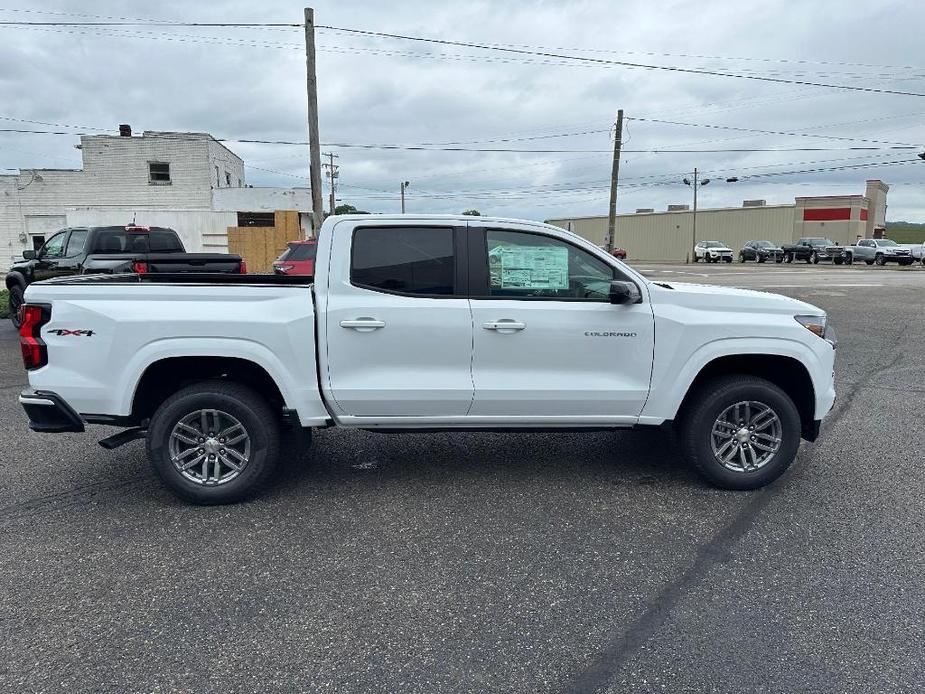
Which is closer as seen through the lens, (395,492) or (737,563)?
(737,563)

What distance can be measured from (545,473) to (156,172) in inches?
1146

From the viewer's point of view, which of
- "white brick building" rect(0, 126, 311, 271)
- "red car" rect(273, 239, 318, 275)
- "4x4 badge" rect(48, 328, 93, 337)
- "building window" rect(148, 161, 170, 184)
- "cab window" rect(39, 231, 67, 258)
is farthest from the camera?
"building window" rect(148, 161, 170, 184)

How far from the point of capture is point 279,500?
174 inches

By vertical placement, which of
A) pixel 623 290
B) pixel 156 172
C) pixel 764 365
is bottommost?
pixel 764 365

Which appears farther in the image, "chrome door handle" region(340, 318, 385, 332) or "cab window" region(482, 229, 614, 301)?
"cab window" region(482, 229, 614, 301)

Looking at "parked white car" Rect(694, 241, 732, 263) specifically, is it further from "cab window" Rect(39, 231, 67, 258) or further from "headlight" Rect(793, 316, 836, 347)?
"headlight" Rect(793, 316, 836, 347)

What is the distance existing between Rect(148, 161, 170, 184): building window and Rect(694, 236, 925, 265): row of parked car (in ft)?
128

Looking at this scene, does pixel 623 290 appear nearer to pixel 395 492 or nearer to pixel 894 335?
pixel 395 492

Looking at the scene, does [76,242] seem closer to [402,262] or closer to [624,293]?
[402,262]

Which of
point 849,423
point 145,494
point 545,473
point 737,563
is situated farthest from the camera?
point 849,423

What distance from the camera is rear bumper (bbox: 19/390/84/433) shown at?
161 inches

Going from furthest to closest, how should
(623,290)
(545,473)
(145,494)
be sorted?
(545,473), (145,494), (623,290)

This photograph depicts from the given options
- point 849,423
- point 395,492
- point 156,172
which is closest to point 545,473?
point 395,492

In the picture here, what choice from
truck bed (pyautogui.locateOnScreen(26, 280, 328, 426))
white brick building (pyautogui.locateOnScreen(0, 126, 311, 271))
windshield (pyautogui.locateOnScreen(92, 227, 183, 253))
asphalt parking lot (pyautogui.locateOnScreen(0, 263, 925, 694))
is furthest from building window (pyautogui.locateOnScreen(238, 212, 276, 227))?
truck bed (pyautogui.locateOnScreen(26, 280, 328, 426))
